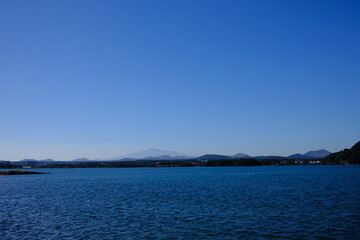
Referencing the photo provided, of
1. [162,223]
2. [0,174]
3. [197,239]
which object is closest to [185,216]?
[162,223]

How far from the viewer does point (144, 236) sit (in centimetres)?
2423

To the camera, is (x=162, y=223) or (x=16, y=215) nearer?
(x=162, y=223)

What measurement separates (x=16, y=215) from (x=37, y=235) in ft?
41.7

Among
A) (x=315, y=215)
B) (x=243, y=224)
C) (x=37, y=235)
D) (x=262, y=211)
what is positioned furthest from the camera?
(x=262, y=211)

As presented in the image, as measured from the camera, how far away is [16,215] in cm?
3522

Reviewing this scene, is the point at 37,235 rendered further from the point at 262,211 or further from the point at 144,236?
the point at 262,211

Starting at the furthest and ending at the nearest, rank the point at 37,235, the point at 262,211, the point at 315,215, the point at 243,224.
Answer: the point at 262,211 → the point at 315,215 → the point at 243,224 → the point at 37,235

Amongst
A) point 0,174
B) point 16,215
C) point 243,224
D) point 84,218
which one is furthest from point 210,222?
point 0,174

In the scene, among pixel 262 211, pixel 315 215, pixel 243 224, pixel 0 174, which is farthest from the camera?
pixel 0 174

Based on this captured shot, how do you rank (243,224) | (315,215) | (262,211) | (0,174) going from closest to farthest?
(243,224) → (315,215) → (262,211) → (0,174)

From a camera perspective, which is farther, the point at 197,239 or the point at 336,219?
the point at 336,219

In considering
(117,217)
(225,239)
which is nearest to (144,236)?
(225,239)

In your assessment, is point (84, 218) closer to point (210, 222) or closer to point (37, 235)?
point (37, 235)

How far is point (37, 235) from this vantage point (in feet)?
82.5
